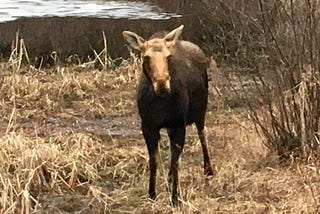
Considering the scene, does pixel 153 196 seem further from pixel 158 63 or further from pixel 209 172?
pixel 158 63

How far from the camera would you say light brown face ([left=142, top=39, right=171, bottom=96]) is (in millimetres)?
7230

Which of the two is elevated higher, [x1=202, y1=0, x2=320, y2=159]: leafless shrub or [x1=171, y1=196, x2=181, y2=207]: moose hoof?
[x1=202, y1=0, x2=320, y2=159]: leafless shrub

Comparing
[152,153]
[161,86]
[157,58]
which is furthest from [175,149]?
[157,58]

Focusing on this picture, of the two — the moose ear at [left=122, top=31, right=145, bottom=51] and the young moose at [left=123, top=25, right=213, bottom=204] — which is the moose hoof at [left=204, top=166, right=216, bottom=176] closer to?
the young moose at [left=123, top=25, right=213, bottom=204]

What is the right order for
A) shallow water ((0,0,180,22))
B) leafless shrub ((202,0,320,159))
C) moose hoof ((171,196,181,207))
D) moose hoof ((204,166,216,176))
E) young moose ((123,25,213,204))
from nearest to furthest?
1. young moose ((123,25,213,204))
2. moose hoof ((171,196,181,207))
3. leafless shrub ((202,0,320,159))
4. moose hoof ((204,166,216,176))
5. shallow water ((0,0,180,22))

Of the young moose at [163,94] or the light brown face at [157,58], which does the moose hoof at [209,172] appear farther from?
the light brown face at [157,58]

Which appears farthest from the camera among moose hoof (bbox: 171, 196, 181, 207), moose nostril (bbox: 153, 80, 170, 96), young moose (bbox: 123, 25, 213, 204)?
moose hoof (bbox: 171, 196, 181, 207)

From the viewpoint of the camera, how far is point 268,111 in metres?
9.06

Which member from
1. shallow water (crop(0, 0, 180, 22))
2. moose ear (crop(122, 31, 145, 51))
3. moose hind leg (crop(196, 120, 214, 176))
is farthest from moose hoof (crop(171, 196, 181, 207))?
shallow water (crop(0, 0, 180, 22))

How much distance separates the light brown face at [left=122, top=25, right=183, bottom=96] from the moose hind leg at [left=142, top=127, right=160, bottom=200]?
25.4 inches

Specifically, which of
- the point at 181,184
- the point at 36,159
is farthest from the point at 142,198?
the point at 36,159

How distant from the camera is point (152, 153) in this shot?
7957 mm

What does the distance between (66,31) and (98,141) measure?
707 cm

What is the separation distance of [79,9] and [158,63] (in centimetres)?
1185
